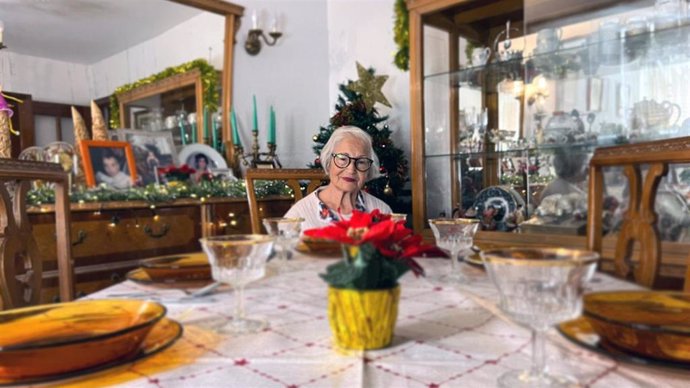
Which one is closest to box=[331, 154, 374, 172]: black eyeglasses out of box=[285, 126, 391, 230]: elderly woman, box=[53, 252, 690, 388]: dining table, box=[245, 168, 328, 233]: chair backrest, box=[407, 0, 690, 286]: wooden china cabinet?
box=[285, 126, 391, 230]: elderly woman

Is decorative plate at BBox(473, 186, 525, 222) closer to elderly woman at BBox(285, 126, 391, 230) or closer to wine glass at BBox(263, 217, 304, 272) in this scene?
elderly woman at BBox(285, 126, 391, 230)

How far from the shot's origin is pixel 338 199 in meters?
1.52

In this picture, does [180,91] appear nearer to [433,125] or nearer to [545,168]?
[433,125]

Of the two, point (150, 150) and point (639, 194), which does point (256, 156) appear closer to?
point (150, 150)

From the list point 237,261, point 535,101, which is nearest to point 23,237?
point 237,261

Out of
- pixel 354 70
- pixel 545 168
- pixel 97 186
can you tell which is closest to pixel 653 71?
pixel 545 168

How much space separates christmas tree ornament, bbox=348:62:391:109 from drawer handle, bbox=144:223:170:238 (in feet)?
3.96

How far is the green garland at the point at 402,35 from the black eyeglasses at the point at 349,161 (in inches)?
44.9

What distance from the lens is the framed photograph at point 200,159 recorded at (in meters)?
2.28

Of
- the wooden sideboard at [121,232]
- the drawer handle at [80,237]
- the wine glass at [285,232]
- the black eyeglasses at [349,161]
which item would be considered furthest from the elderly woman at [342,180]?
the drawer handle at [80,237]

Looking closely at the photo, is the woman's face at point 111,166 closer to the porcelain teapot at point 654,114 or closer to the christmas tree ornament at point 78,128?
the christmas tree ornament at point 78,128

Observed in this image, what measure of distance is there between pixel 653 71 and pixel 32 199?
85.3 inches

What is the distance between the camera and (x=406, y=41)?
2471 millimetres

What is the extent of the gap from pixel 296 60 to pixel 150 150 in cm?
109
